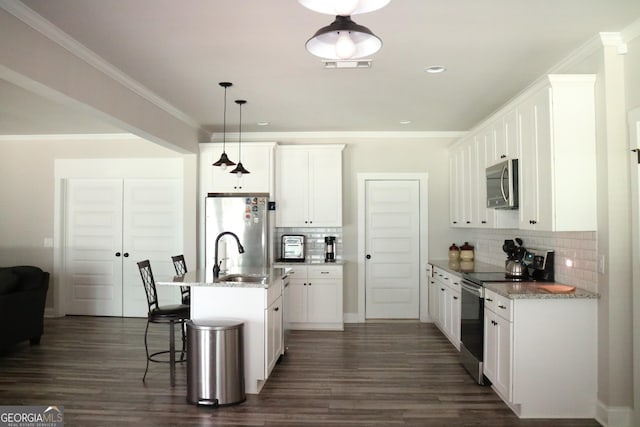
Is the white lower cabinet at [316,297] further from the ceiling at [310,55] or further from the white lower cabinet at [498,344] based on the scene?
the white lower cabinet at [498,344]

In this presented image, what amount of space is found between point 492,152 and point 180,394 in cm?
367

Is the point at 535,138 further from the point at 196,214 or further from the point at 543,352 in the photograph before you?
the point at 196,214

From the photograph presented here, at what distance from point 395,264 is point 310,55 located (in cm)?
387

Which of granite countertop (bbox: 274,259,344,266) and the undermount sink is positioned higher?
the undermount sink

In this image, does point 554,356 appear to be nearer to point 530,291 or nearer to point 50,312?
point 530,291

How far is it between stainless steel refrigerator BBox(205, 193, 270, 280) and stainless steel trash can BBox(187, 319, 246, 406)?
97.8 inches

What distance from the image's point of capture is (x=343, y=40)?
1924mm

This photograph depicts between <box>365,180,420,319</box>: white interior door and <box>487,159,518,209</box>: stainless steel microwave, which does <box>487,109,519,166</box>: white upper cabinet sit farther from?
<box>365,180,420,319</box>: white interior door

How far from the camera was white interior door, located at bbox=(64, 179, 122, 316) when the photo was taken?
705 centimetres

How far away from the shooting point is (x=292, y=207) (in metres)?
6.59

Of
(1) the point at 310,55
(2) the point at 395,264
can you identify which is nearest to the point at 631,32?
(1) the point at 310,55

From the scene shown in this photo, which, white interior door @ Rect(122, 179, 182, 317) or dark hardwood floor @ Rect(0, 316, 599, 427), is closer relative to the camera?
dark hardwood floor @ Rect(0, 316, 599, 427)

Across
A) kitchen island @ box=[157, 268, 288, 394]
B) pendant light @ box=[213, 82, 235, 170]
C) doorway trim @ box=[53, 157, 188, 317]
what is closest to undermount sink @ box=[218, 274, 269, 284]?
kitchen island @ box=[157, 268, 288, 394]

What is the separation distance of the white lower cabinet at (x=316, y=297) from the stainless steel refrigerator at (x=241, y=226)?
0.53 m
